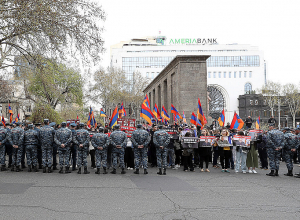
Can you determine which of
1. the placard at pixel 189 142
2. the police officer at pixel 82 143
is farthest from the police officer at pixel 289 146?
the police officer at pixel 82 143

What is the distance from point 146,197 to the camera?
7.81 m

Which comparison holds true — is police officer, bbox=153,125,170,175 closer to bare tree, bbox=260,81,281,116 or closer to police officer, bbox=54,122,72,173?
police officer, bbox=54,122,72,173

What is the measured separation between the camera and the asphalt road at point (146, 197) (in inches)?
248

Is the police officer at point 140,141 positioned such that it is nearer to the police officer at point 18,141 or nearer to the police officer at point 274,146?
the police officer at point 18,141

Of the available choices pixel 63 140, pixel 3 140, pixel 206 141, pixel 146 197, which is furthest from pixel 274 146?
pixel 3 140

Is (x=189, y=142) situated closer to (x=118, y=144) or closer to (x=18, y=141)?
(x=118, y=144)

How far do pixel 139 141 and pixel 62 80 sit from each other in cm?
3502

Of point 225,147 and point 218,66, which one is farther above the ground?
point 218,66

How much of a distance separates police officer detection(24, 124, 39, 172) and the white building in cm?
7833

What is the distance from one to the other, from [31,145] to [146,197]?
6.34 m

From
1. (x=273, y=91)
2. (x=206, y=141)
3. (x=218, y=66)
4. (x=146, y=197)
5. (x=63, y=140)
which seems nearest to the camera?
(x=146, y=197)

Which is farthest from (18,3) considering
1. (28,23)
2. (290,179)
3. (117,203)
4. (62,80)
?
(62,80)

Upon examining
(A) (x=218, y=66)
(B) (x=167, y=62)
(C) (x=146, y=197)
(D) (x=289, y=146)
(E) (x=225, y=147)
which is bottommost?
(C) (x=146, y=197)

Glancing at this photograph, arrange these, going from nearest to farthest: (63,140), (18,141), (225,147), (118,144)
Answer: (63,140) < (118,144) < (18,141) < (225,147)
